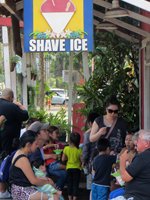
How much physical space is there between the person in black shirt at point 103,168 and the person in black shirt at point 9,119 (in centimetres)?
184

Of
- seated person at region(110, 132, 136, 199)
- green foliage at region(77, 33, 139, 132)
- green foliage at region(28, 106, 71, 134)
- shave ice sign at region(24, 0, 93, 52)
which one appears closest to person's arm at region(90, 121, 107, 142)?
seated person at region(110, 132, 136, 199)

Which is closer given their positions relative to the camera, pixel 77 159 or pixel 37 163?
pixel 37 163

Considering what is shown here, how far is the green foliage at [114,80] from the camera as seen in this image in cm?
994

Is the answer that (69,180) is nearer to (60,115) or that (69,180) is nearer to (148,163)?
(148,163)

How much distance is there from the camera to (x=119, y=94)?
10.1m

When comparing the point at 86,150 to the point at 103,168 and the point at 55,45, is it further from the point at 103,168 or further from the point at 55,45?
the point at 55,45

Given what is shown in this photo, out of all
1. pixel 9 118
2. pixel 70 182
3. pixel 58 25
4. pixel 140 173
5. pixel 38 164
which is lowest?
pixel 70 182

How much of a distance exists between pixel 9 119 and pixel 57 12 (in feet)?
8.60

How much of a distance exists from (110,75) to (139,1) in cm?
477

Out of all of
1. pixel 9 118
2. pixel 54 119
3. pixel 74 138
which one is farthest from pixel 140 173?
pixel 54 119

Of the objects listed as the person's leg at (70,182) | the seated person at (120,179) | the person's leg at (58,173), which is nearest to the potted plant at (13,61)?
the person's leg at (58,173)

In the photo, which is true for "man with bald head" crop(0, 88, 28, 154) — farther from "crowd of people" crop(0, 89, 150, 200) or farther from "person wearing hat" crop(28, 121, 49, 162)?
"person wearing hat" crop(28, 121, 49, 162)

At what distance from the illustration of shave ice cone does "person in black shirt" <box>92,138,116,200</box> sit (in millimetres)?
1730

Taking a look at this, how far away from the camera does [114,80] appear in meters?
10.1
